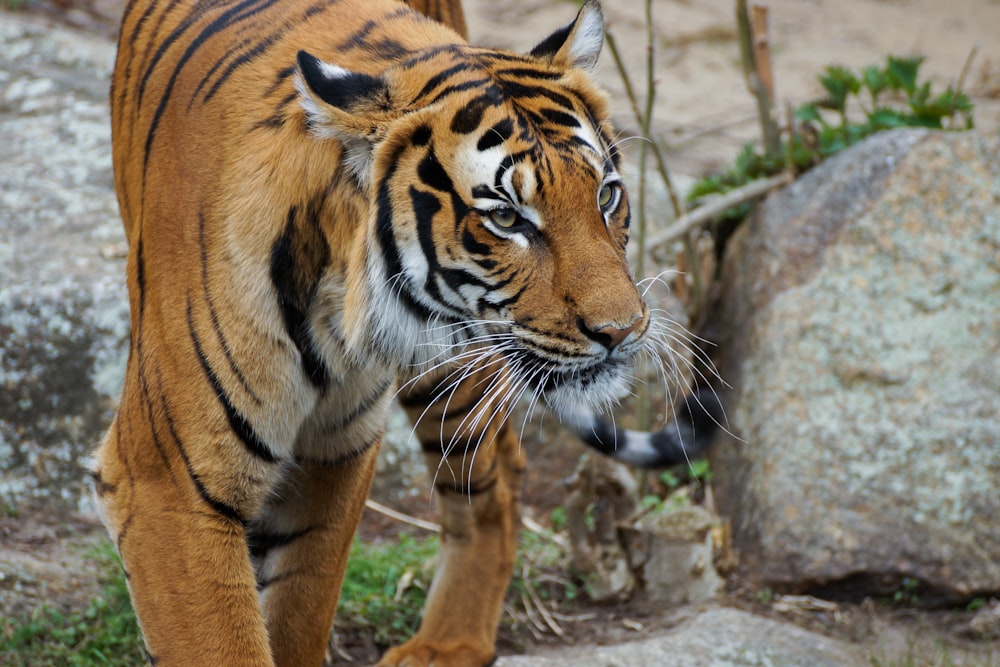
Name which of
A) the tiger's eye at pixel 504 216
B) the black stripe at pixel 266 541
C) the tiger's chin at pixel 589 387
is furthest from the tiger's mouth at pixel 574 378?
the black stripe at pixel 266 541

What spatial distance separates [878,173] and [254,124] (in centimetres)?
259

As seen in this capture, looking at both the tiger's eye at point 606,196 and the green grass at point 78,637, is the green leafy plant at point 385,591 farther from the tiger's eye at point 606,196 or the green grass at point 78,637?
the tiger's eye at point 606,196

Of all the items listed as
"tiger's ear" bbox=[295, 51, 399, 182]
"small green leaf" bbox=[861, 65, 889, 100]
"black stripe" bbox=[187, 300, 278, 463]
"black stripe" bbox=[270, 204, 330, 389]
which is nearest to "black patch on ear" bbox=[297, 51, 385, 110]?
"tiger's ear" bbox=[295, 51, 399, 182]

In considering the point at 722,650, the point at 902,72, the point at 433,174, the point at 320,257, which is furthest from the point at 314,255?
the point at 902,72

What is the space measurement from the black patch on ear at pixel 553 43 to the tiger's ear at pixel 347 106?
385 mm

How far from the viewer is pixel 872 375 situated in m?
3.58

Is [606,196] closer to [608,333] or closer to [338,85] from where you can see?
[608,333]

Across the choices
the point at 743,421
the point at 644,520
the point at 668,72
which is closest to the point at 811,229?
the point at 743,421

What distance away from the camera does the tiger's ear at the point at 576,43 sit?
2.15 meters

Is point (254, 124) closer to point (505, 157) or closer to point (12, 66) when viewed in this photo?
point (505, 157)

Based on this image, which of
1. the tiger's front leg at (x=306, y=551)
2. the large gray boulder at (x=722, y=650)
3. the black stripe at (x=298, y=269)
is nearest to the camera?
the black stripe at (x=298, y=269)

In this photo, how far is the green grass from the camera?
2.65 metres

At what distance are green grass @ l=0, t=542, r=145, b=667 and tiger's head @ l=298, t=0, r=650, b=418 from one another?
1266mm

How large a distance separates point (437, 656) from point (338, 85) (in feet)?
5.65
